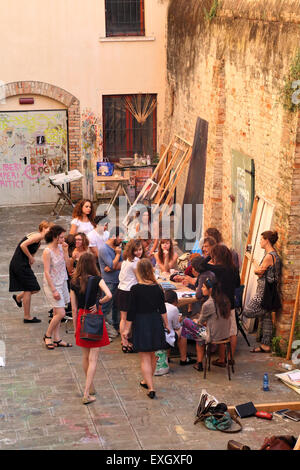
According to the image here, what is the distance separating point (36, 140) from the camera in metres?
19.4

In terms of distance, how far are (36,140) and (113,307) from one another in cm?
888

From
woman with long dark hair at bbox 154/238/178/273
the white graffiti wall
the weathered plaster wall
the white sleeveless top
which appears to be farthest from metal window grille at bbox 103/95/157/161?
the white sleeveless top

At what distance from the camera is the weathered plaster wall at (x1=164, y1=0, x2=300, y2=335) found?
1040 cm

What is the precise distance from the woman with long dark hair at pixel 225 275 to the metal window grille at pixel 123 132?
389 inches

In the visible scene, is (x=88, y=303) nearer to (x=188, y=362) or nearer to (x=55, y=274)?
(x=55, y=274)

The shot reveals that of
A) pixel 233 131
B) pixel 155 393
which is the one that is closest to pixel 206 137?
pixel 233 131

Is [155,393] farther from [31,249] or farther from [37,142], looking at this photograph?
[37,142]

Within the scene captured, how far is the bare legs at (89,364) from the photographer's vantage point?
29.9 feet

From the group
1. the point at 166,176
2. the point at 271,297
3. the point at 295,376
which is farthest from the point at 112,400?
the point at 166,176

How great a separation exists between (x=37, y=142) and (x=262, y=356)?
34.4 ft

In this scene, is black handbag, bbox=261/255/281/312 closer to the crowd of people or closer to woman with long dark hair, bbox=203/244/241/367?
the crowd of people

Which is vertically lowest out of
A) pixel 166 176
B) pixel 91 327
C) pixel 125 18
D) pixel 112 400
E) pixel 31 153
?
pixel 112 400

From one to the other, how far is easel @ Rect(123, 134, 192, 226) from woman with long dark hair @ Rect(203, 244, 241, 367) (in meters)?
6.34

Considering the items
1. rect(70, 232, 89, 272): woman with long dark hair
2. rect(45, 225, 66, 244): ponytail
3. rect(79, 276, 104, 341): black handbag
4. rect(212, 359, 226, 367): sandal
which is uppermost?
rect(45, 225, 66, 244): ponytail
